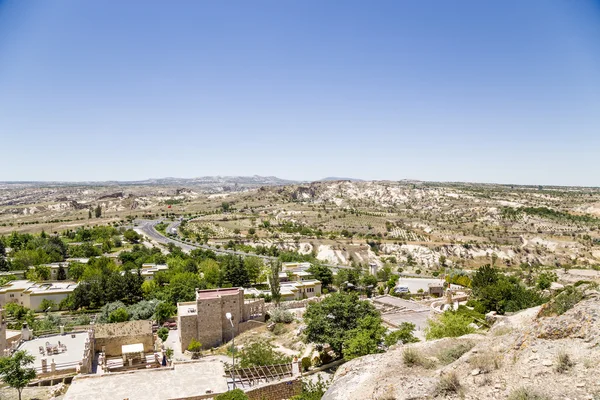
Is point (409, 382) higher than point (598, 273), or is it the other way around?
point (409, 382)

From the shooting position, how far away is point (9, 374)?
781 inches

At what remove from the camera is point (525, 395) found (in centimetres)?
705

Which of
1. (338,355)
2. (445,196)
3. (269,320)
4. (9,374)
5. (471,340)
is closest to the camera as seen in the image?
(471,340)

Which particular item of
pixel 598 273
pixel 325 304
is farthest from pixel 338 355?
pixel 598 273

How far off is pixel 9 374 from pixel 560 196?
173311 mm

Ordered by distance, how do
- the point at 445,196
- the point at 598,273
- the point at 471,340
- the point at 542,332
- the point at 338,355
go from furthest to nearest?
the point at 445,196
the point at 598,273
the point at 338,355
the point at 471,340
the point at 542,332

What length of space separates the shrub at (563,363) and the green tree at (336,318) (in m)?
17.5

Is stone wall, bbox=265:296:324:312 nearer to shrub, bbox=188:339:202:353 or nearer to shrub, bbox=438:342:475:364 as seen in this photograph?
shrub, bbox=188:339:202:353

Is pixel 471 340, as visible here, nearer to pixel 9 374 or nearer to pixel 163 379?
pixel 163 379

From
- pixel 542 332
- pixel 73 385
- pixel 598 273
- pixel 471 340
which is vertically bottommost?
pixel 598 273

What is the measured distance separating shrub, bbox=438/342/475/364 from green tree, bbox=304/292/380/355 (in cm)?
1397

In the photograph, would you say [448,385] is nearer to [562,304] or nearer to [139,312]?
[562,304]

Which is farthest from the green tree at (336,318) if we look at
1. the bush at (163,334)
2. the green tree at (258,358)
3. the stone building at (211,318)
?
the bush at (163,334)

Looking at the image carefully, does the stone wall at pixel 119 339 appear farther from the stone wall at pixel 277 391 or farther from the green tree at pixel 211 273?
the green tree at pixel 211 273
